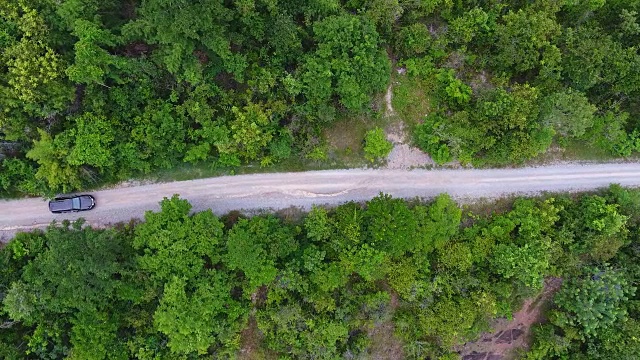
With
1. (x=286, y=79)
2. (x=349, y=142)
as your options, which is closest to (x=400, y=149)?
(x=349, y=142)

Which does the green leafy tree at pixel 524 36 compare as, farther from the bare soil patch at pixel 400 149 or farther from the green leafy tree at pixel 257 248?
the green leafy tree at pixel 257 248

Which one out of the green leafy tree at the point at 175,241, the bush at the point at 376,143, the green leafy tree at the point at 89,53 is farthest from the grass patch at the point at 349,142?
the green leafy tree at the point at 89,53

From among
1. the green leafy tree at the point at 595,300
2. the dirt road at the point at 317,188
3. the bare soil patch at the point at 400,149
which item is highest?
the bare soil patch at the point at 400,149

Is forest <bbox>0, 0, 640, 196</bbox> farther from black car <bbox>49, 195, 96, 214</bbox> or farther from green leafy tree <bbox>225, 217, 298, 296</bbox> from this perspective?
green leafy tree <bbox>225, 217, 298, 296</bbox>

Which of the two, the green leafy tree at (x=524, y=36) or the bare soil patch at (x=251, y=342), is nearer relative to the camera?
the green leafy tree at (x=524, y=36)

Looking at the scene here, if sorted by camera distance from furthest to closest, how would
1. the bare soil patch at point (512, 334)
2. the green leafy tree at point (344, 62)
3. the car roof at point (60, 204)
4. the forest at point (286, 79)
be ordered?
the bare soil patch at point (512, 334) < the car roof at point (60, 204) < the green leafy tree at point (344, 62) < the forest at point (286, 79)

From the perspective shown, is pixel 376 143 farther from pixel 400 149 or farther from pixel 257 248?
pixel 257 248

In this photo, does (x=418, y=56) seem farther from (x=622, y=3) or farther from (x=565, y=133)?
(x=622, y=3)

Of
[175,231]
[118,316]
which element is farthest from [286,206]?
[118,316]
